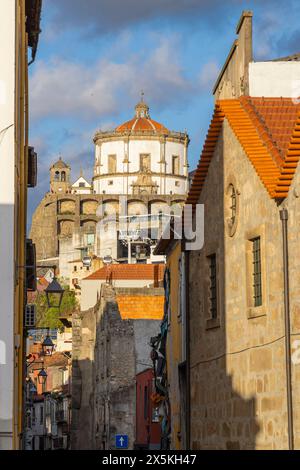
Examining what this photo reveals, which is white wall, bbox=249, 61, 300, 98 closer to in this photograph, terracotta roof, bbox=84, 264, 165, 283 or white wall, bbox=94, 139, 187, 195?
terracotta roof, bbox=84, 264, 165, 283

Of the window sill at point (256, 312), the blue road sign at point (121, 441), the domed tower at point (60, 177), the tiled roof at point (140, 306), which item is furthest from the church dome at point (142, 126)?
the window sill at point (256, 312)

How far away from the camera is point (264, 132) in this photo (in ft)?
80.2

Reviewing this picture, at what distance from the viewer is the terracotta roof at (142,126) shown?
152625 mm

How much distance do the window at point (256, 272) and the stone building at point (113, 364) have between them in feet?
105

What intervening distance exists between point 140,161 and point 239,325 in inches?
4930

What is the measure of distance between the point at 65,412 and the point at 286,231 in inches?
2488

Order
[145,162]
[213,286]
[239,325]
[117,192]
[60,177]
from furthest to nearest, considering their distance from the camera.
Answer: [60,177] → [145,162] → [117,192] → [213,286] → [239,325]

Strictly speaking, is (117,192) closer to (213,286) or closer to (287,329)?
(213,286)

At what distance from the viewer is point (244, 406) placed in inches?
951

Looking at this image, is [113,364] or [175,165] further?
[175,165]

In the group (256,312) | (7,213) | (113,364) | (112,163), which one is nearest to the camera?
(7,213)

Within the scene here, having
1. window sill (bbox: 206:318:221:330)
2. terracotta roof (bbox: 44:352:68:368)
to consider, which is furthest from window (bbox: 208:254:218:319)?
terracotta roof (bbox: 44:352:68:368)

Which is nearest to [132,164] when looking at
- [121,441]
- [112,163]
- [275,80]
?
[112,163]

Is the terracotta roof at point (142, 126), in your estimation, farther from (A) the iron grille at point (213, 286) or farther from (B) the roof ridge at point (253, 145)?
(B) the roof ridge at point (253, 145)
